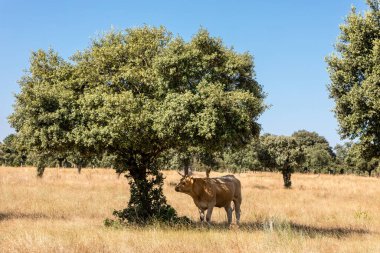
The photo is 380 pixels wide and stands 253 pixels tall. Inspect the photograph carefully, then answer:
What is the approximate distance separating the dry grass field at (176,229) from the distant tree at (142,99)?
3.65 metres

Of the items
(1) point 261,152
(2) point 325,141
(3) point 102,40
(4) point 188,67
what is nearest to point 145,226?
(4) point 188,67

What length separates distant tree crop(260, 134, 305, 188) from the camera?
52.2 metres

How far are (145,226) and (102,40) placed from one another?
913 cm

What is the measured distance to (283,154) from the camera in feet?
173

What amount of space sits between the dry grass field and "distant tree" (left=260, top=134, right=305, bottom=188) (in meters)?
8.44

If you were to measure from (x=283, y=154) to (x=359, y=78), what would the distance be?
30.8 metres

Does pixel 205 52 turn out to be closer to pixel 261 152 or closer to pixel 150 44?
pixel 150 44

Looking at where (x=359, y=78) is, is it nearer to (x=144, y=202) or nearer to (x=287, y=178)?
(x=144, y=202)

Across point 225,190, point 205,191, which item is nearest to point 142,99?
point 205,191

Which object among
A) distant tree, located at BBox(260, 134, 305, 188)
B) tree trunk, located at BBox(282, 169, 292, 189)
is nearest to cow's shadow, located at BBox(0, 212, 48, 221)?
tree trunk, located at BBox(282, 169, 292, 189)

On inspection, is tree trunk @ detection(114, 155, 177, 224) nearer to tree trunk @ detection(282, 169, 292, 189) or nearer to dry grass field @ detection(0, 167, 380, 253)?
dry grass field @ detection(0, 167, 380, 253)

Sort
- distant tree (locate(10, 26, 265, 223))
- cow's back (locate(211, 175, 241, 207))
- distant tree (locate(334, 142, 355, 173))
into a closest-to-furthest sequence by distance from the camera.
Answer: distant tree (locate(10, 26, 265, 223)) < cow's back (locate(211, 175, 241, 207)) < distant tree (locate(334, 142, 355, 173))

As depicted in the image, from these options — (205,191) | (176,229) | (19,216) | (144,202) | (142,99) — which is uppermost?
(142,99)

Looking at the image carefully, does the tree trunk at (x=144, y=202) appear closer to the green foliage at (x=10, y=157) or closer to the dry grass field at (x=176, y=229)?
the dry grass field at (x=176, y=229)
